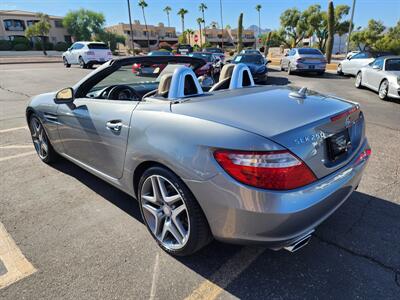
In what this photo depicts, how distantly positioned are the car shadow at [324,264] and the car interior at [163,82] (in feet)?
4.54

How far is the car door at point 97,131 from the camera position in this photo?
8.48 ft

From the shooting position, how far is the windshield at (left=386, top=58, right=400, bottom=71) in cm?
947

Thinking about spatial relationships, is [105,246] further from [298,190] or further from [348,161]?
[348,161]

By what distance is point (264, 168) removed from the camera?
177 cm

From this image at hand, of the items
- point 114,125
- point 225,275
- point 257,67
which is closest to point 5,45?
point 257,67

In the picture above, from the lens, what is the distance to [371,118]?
6.96 m

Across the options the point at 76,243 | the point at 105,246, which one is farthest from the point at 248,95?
the point at 76,243

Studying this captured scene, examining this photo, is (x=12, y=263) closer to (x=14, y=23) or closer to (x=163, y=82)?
(x=163, y=82)

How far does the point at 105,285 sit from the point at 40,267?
0.60 meters

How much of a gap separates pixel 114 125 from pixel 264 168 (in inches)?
56.4

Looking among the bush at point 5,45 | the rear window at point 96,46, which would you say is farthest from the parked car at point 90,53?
the bush at point 5,45

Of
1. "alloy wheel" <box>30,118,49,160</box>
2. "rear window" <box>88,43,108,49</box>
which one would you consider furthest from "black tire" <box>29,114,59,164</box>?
"rear window" <box>88,43,108,49</box>

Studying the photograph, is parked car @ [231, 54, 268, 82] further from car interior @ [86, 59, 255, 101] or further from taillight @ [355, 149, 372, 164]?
taillight @ [355, 149, 372, 164]

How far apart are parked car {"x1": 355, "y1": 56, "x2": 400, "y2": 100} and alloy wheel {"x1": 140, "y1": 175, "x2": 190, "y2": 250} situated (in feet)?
28.2
